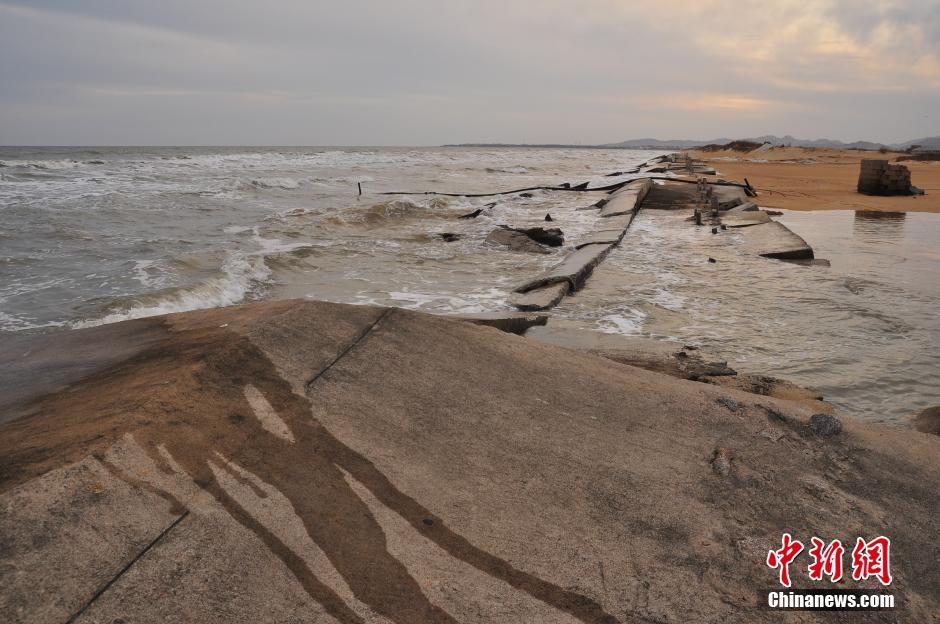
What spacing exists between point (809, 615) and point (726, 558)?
0.79 feet

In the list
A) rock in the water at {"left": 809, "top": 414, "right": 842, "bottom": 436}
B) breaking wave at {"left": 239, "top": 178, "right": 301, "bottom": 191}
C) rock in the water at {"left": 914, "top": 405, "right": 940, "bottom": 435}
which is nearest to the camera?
rock in the water at {"left": 809, "top": 414, "right": 842, "bottom": 436}

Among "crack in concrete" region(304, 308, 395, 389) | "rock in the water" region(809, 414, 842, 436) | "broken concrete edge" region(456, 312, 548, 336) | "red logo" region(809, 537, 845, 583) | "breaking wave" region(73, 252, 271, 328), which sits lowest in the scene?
"breaking wave" region(73, 252, 271, 328)

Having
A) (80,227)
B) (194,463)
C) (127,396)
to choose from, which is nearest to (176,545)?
(194,463)

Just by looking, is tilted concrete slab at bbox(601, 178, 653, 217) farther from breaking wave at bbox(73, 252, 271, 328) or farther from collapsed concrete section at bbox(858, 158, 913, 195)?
breaking wave at bbox(73, 252, 271, 328)

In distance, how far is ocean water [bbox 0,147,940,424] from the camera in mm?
4336

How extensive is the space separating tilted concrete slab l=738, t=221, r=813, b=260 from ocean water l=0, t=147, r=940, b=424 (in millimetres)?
311

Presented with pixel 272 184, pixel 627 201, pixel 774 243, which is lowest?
pixel 774 243

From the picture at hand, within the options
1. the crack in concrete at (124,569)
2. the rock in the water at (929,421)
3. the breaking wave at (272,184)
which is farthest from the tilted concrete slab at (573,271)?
the breaking wave at (272,184)

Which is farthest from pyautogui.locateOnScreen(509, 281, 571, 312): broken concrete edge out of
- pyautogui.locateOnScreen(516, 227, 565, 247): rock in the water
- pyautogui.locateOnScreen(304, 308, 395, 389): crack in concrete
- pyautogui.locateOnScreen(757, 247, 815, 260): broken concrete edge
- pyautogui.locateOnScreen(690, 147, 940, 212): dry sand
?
pyautogui.locateOnScreen(690, 147, 940, 212): dry sand

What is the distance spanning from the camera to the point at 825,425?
8.04ft

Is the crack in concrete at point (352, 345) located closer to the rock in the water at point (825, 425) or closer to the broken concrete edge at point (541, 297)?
the rock in the water at point (825, 425)

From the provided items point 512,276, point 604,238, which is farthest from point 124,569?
point 604,238

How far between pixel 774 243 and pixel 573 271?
3.53 m

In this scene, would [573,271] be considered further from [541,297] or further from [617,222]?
[617,222]
